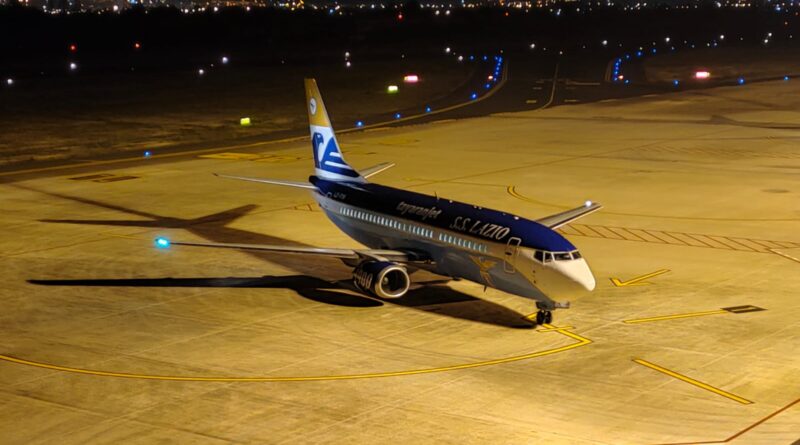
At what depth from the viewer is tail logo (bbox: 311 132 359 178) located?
168 feet

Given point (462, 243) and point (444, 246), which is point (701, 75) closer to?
point (444, 246)

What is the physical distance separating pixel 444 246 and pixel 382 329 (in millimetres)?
4698

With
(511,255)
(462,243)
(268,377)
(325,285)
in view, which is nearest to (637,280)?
(462,243)

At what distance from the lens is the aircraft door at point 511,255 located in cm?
3834

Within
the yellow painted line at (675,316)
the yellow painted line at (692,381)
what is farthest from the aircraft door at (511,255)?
the yellow painted line at (692,381)

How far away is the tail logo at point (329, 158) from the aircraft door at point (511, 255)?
13.9 metres

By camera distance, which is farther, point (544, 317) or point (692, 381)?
point (544, 317)

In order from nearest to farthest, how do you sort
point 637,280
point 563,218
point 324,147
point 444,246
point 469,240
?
point 469,240 < point 444,246 < point 637,280 < point 563,218 < point 324,147

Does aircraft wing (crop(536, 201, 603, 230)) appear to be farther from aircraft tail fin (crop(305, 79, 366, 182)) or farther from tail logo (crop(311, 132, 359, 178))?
tail logo (crop(311, 132, 359, 178))

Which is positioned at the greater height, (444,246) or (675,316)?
(444,246)

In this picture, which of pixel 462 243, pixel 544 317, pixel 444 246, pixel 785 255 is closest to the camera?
pixel 544 317

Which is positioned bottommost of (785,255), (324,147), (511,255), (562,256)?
(785,255)

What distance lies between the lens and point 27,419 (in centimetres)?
3000

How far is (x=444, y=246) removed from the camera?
41531mm
